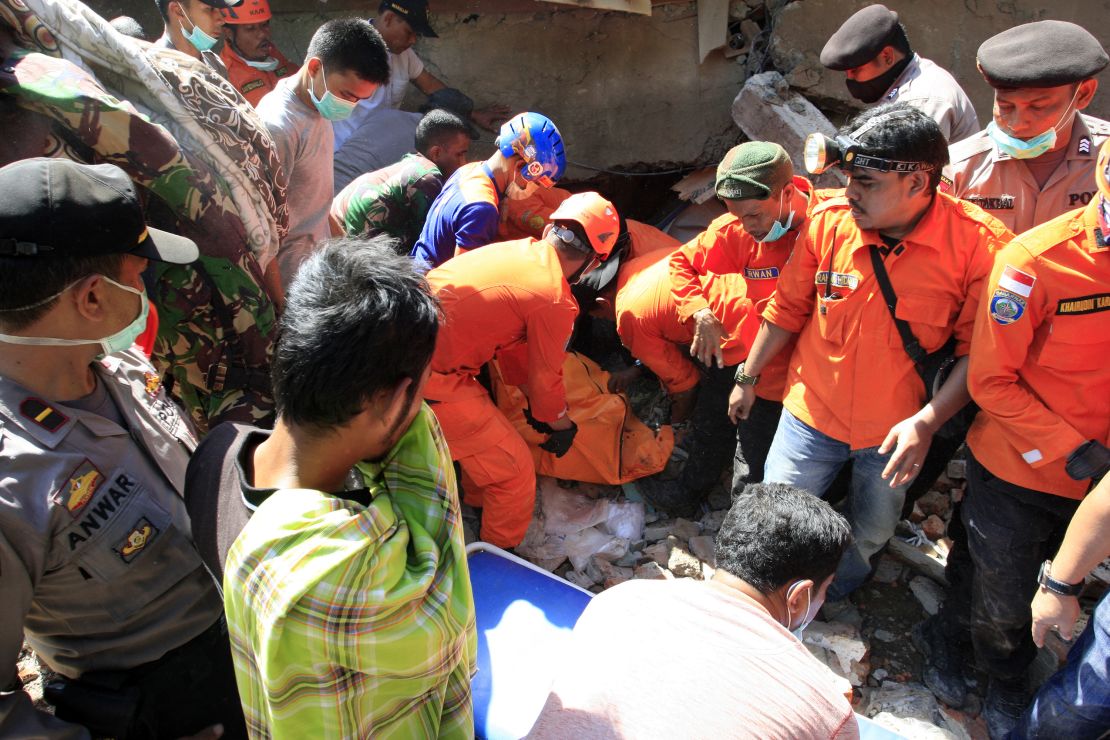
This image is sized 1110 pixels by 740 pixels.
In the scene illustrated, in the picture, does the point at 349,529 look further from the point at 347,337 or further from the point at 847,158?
the point at 847,158

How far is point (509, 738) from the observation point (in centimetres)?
267

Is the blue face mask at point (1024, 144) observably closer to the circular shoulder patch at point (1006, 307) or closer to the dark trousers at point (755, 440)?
the circular shoulder patch at point (1006, 307)

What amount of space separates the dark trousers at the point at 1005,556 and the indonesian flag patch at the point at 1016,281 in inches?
27.2

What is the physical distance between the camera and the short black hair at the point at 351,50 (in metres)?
3.61

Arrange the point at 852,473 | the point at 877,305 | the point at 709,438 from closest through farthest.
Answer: the point at 877,305 → the point at 852,473 → the point at 709,438

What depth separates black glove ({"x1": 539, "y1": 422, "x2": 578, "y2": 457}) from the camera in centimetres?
372

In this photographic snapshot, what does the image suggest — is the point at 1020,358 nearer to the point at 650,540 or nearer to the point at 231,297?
the point at 650,540

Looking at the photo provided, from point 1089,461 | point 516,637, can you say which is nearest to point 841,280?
point 1089,461

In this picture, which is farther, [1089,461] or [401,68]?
[401,68]

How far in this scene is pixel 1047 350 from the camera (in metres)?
2.36

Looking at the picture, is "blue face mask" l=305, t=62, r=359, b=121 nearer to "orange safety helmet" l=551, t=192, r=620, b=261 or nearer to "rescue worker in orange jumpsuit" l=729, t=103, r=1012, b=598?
"orange safety helmet" l=551, t=192, r=620, b=261

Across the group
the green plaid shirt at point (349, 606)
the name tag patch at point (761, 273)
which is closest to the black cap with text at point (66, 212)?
the green plaid shirt at point (349, 606)

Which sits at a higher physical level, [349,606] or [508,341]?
[349,606]

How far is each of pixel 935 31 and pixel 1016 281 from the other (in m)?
3.34
